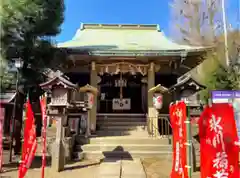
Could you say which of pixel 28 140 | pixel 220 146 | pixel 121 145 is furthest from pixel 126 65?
pixel 220 146

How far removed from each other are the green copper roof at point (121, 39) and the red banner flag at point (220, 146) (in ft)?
25.1

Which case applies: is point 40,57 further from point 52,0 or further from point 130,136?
point 130,136

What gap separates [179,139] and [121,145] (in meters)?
4.66

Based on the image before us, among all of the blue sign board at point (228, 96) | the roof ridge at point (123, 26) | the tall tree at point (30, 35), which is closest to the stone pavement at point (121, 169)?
the tall tree at point (30, 35)

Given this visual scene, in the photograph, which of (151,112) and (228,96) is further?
(151,112)

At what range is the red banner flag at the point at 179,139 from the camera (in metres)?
4.18

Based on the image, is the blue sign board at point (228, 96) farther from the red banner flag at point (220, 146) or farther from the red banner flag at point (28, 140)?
the red banner flag at point (28, 140)

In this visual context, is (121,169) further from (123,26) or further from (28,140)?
(123,26)

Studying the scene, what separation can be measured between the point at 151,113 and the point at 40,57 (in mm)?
5404

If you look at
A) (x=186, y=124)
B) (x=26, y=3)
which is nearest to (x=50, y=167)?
(x=186, y=124)

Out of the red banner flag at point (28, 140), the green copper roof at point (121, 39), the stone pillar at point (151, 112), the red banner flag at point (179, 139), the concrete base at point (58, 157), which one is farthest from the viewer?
the green copper roof at point (121, 39)

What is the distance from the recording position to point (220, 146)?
352cm

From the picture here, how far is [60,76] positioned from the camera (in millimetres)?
7395

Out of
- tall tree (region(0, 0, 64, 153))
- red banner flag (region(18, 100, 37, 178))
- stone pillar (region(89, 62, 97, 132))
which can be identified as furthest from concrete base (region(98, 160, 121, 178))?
tall tree (region(0, 0, 64, 153))
